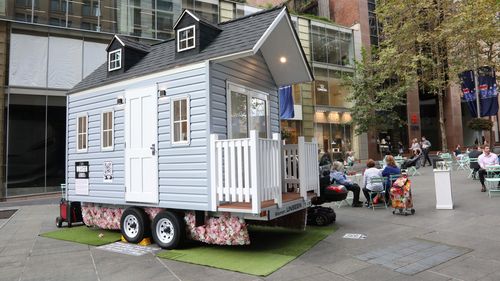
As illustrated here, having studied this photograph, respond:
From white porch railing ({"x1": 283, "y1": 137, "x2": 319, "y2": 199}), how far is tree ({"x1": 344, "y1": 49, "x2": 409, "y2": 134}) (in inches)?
643

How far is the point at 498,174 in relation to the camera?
10945 millimetres

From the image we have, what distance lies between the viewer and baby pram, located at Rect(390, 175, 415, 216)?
343 inches

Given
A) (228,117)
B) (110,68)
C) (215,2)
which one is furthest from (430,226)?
(215,2)

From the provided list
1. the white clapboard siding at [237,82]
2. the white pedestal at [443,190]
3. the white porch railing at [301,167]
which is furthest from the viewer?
the white pedestal at [443,190]

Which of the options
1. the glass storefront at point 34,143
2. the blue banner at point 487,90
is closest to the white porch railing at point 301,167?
the glass storefront at point 34,143

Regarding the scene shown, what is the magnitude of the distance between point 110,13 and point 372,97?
55.9 ft

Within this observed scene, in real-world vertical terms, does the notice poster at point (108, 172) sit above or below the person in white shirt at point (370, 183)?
above

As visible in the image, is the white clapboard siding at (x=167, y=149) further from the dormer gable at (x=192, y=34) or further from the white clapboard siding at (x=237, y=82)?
the dormer gable at (x=192, y=34)

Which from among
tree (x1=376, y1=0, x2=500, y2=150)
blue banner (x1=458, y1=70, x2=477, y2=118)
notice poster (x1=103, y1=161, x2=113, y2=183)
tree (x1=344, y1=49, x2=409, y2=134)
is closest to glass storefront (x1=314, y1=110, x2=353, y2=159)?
tree (x1=344, y1=49, x2=409, y2=134)

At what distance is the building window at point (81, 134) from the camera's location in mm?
8805

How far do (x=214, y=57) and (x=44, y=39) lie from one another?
579 inches

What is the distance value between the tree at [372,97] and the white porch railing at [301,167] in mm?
16332

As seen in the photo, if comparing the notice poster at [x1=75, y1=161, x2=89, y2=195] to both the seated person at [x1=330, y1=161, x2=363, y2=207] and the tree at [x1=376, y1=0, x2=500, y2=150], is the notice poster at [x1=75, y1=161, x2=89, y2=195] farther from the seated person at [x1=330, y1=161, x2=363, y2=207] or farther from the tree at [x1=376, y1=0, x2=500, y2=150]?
the tree at [x1=376, y1=0, x2=500, y2=150]

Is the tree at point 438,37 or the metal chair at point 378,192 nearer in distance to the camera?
the metal chair at point 378,192
